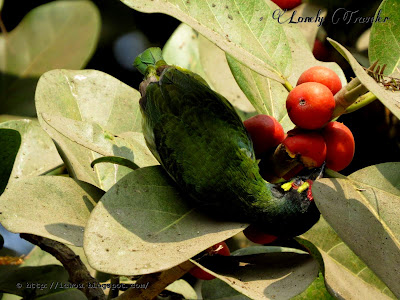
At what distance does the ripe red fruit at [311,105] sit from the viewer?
3.82ft

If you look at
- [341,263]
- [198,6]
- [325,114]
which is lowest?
[341,263]

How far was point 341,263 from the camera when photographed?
1.35 metres

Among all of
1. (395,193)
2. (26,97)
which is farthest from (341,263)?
(26,97)

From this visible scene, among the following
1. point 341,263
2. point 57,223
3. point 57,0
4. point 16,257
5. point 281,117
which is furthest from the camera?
point 57,0

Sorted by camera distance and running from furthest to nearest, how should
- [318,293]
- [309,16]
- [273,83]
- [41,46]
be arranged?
[41,46]
[309,16]
[273,83]
[318,293]

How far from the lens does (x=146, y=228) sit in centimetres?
108

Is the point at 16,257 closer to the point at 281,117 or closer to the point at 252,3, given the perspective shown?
the point at 281,117

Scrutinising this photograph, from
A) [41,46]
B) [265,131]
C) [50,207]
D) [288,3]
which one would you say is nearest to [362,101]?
[265,131]

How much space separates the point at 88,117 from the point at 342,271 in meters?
0.82

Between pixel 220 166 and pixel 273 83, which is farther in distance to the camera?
pixel 273 83

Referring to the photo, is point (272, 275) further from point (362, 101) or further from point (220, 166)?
point (362, 101)

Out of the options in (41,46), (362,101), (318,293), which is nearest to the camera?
(362,101)

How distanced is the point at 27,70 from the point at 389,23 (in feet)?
5.42

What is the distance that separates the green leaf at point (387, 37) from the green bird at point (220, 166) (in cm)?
31
